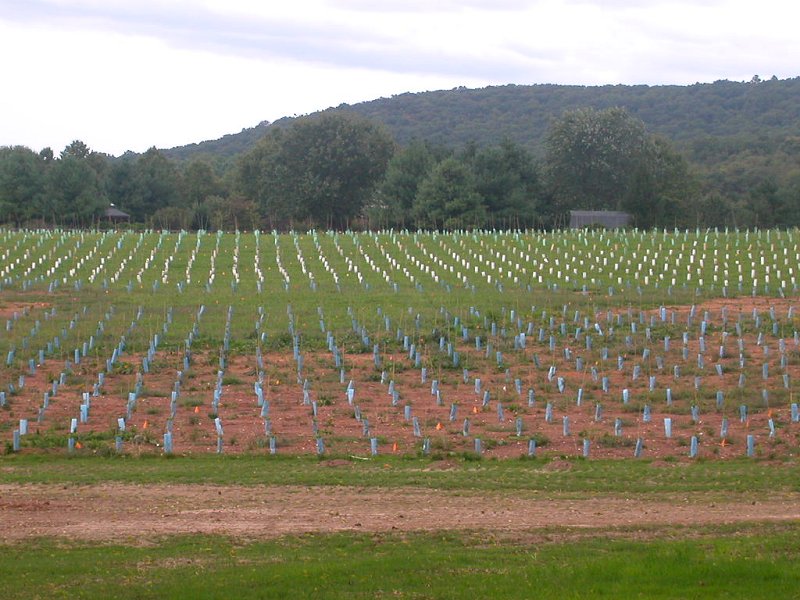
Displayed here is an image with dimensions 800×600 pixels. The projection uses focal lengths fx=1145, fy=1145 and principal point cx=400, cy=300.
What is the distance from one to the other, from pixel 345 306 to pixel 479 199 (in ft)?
112

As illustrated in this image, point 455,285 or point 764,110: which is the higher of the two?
point 764,110

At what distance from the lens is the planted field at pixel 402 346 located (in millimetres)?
20297

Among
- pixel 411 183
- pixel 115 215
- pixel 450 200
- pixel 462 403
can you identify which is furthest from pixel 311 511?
pixel 115 215

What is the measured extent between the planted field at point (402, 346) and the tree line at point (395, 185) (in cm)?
2182

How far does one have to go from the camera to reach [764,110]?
154750 millimetres

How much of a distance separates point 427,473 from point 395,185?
60.0 meters

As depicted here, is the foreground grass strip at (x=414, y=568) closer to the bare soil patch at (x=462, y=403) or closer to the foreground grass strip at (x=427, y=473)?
the foreground grass strip at (x=427, y=473)

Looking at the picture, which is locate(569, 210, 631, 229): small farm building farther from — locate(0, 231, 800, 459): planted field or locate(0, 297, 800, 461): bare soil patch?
locate(0, 297, 800, 461): bare soil patch

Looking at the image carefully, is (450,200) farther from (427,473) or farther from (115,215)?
(427,473)

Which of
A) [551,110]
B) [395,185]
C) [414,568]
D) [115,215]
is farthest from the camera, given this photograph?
[551,110]

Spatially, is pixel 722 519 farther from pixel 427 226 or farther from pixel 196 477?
pixel 427 226

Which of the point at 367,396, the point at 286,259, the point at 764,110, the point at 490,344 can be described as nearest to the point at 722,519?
the point at 367,396

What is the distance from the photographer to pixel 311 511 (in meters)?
13.6

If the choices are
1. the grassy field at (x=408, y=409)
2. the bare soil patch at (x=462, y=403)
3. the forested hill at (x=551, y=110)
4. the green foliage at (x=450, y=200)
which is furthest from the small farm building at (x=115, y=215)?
the forested hill at (x=551, y=110)
